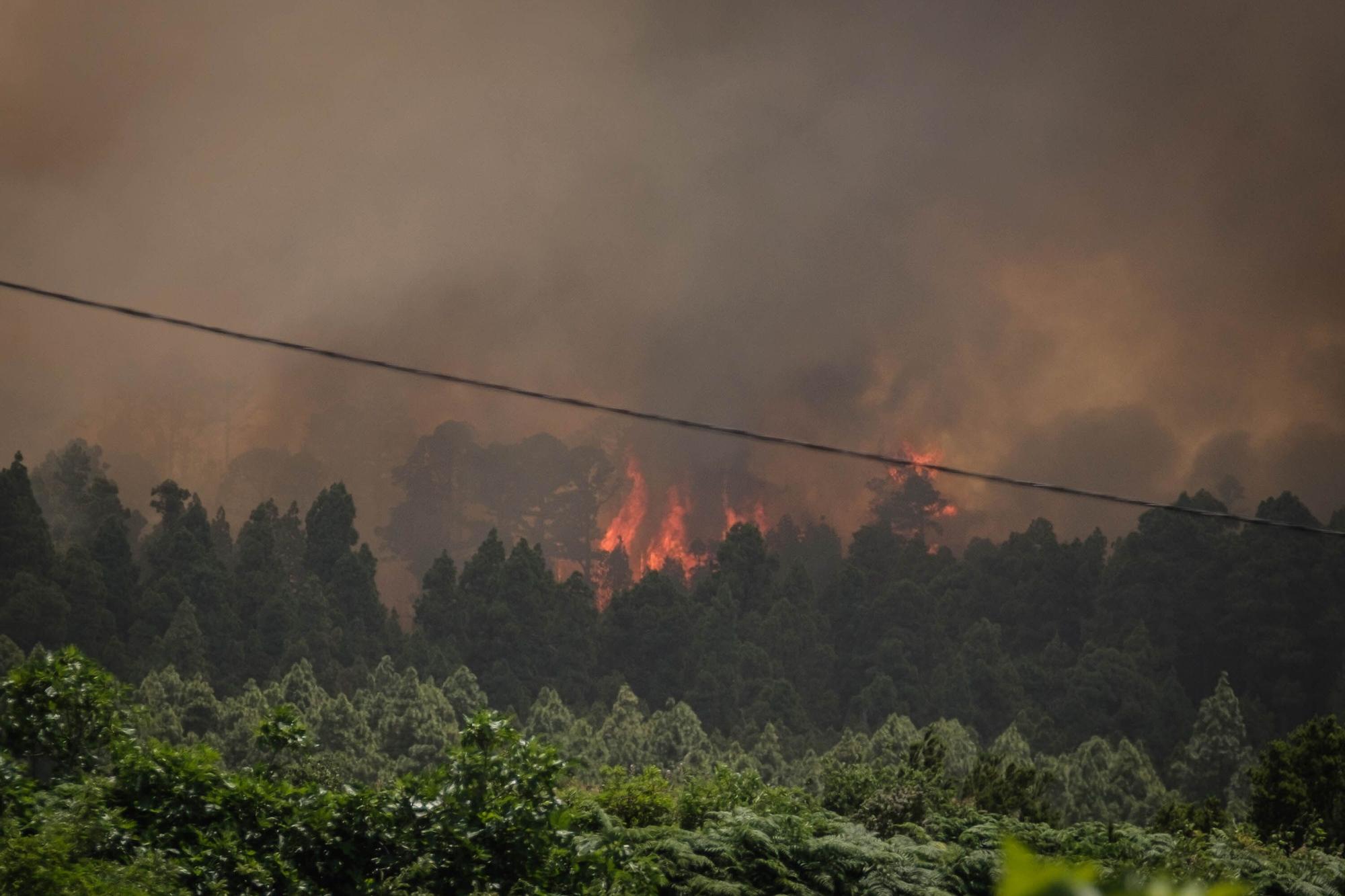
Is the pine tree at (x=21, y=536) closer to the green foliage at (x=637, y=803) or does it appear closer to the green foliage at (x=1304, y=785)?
the green foliage at (x=637, y=803)

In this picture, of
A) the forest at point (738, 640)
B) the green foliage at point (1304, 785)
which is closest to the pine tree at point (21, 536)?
the forest at point (738, 640)

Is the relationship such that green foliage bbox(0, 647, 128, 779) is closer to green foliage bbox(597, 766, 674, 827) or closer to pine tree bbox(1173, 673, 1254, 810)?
green foliage bbox(597, 766, 674, 827)

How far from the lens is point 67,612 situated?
40125mm

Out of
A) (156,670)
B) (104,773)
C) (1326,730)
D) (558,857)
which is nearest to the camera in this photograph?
(558,857)

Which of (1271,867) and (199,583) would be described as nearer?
(1271,867)

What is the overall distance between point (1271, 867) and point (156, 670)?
36.0 m

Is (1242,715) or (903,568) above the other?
(903,568)

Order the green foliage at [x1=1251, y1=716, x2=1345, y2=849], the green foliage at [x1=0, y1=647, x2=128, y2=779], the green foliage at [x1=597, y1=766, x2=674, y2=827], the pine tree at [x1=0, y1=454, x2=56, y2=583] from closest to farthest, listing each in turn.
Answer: the green foliage at [x1=0, y1=647, x2=128, y2=779] < the green foliage at [x1=597, y1=766, x2=674, y2=827] < the green foliage at [x1=1251, y1=716, x2=1345, y2=849] < the pine tree at [x1=0, y1=454, x2=56, y2=583]

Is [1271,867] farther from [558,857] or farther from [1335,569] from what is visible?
[1335,569]

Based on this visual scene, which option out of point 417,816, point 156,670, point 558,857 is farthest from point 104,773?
point 156,670

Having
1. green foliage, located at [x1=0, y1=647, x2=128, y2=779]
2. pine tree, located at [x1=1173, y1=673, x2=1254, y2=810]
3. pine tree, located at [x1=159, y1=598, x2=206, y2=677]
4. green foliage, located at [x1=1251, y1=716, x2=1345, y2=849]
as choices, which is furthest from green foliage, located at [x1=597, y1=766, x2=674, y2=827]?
pine tree, located at [x1=159, y1=598, x2=206, y2=677]

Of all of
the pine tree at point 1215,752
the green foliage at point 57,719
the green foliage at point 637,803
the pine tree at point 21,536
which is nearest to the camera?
the green foliage at point 57,719

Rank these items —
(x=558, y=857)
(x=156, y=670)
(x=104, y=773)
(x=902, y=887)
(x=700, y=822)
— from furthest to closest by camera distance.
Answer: (x=156, y=670), (x=700, y=822), (x=902, y=887), (x=104, y=773), (x=558, y=857)

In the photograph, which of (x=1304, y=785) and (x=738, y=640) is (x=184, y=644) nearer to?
(x=738, y=640)
